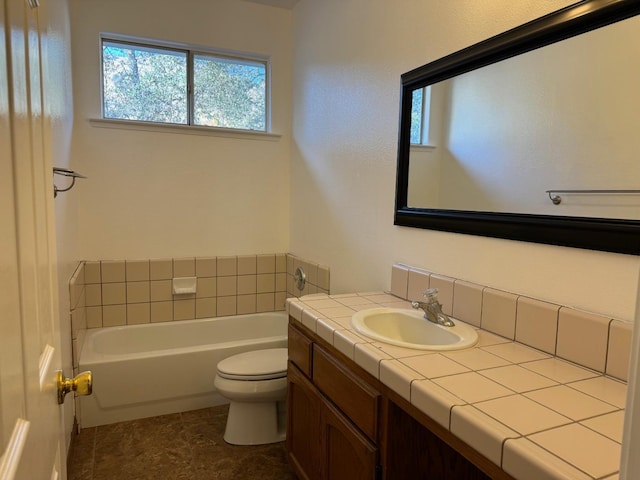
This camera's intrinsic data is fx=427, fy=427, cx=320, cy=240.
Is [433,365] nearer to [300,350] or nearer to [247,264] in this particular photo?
[300,350]

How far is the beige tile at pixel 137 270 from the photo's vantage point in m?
2.96

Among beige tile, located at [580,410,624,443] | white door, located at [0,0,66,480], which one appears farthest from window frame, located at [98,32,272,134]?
beige tile, located at [580,410,624,443]

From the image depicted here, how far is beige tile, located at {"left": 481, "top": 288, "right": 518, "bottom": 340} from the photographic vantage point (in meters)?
1.41

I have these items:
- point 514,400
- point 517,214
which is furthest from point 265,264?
point 514,400

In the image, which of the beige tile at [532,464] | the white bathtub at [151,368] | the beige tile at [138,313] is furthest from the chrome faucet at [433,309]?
the beige tile at [138,313]

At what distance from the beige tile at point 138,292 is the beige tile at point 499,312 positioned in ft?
7.73

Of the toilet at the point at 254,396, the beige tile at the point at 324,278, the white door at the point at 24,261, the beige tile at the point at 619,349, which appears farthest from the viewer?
the beige tile at the point at 324,278

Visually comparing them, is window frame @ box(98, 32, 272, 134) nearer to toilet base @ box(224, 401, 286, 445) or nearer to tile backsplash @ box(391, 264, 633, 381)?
toilet base @ box(224, 401, 286, 445)

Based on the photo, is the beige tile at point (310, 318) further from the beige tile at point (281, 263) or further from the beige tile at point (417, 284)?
the beige tile at point (281, 263)

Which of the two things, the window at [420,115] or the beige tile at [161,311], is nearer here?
the window at [420,115]

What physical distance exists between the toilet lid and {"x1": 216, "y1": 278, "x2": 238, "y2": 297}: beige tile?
0.79m

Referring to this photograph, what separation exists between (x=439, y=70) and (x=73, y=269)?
89.0 inches

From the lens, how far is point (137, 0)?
2836 millimetres

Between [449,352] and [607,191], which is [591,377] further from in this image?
[607,191]
